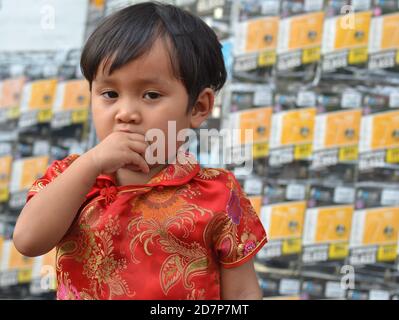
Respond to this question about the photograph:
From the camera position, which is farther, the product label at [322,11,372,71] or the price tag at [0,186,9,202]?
the price tag at [0,186,9,202]

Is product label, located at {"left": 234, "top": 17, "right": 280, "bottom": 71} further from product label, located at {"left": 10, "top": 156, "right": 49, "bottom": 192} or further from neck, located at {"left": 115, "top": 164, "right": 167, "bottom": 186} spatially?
neck, located at {"left": 115, "top": 164, "right": 167, "bottom": 186}

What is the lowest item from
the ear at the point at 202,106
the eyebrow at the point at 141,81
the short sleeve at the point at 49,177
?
the short sleeve at the point at 49,177

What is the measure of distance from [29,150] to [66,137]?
0.56ft

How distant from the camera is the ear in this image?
147 centimetres

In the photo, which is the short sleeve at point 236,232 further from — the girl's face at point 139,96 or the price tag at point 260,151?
the price tag at point 260,151

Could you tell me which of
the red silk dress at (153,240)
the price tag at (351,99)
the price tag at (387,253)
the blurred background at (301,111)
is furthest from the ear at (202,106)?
the price tag at (387,253)

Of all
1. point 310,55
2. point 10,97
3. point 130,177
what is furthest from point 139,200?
point 10,97

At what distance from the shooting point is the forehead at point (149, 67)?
4.36 feet

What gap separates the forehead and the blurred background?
1545 millimetres

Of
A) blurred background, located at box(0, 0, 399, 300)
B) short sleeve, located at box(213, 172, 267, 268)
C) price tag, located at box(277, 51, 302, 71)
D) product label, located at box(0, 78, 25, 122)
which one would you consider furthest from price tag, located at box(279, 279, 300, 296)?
short sleeve, located at box(213, 172, 267, 268)

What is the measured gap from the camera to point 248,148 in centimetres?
290

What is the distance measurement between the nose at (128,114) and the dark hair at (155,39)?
3.1 inches
